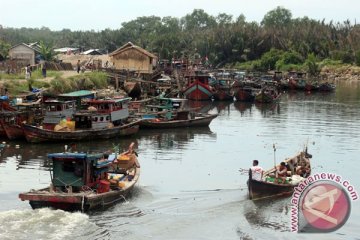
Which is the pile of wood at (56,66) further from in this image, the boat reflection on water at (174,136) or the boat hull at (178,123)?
the boat reflection on water at (174,136)

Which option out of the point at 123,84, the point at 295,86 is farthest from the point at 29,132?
the point at 295,86

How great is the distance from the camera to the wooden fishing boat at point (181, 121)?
3847 cm

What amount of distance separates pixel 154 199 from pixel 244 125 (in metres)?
21.2

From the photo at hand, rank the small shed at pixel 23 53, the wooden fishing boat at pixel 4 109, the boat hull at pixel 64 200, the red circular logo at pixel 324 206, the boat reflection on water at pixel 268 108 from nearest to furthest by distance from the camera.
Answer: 1. the red circular logo at pixel 324 206
2. the boat hull at pixel 64 200
3. the wooden fishing boat at pixel 4 109
4. the boat reflection on water at pixel 268 108
5. the small shed at pixel 23 53

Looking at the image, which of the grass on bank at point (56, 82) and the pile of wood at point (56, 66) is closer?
the grass on bank at point (56, 82)

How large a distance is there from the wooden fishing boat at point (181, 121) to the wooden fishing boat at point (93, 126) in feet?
5.52

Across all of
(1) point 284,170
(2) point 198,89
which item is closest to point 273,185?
(1) point 284,170

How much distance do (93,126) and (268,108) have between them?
78.9 ft

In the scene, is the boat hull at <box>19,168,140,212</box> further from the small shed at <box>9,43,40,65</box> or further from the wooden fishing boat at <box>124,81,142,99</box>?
the small shed at <box>9,43,40,65</box>

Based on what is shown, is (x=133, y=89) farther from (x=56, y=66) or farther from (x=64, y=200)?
(x=64, y=200)

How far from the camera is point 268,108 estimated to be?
54.5 metres

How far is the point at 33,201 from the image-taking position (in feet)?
64.8

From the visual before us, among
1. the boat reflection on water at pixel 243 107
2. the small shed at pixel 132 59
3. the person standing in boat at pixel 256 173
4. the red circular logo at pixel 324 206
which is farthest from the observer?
the small shed at pixel 132 59
